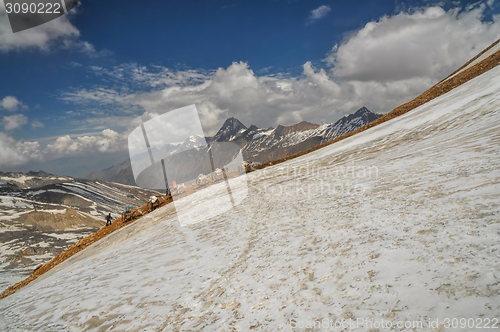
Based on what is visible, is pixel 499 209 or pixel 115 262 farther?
pixel 115 262

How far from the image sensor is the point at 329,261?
25.0 ft

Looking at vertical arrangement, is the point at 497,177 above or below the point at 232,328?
above

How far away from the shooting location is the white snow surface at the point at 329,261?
212 inches

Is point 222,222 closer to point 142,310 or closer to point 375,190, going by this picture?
point 142,310

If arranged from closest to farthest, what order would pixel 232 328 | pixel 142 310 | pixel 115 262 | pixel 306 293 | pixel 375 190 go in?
pixel 232 328
pixel 306 293
pixel 142 310
pixel 375 190
pixel 115 262

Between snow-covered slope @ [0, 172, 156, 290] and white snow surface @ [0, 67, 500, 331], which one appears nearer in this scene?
white snow surface @ [0, 67, 500, 331]

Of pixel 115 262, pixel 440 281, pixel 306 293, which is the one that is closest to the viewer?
pixel 440 281

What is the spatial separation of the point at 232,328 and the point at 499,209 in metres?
7.73

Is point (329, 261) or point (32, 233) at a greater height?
point (32, 233)

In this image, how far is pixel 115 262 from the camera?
1453cm

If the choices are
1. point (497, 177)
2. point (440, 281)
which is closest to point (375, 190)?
point (497, 177)

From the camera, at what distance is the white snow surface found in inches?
212

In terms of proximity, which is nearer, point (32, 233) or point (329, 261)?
point (329, 261)

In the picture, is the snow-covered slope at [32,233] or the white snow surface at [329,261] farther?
the snow-covered slope at [32,233]
